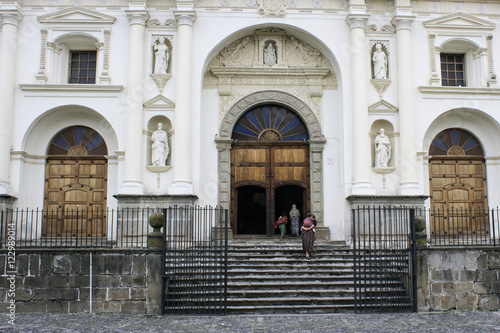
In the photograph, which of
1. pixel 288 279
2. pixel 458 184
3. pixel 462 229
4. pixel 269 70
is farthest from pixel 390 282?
pixel 269 70

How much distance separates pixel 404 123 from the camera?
17469 millimetres

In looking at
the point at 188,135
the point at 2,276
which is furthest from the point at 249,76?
the point at 2,276

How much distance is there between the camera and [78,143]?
1842 cm

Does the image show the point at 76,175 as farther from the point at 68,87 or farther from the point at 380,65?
the point at 380,65

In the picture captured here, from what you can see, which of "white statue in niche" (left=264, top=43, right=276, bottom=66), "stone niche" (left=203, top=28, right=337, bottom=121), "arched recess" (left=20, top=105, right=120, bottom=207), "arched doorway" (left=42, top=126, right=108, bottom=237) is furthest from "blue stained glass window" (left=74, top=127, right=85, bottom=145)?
"white statue in niche" (left=264, top=43, right=276, bottom=66)

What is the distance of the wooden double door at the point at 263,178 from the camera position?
18.5m

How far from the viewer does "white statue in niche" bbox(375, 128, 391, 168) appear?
57.4 ft

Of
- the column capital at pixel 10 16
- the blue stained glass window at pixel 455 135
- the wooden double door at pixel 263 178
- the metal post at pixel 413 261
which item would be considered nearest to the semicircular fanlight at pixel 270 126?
the wooden double door at pixel 263 178

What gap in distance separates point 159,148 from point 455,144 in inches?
426

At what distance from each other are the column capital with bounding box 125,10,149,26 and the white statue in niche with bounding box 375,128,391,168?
29.9 feet

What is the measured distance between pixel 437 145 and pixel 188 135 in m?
9.17

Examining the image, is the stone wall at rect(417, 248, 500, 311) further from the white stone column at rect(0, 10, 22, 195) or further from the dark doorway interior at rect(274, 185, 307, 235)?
the white stone column at rect(0, 10, 22, 195)

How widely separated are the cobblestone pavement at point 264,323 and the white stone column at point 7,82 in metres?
6.71

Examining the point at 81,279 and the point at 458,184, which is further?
the point at 458,184
